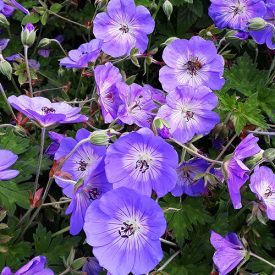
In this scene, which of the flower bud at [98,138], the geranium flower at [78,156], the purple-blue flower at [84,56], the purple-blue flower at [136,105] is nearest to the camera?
the flower bud at [98,138]

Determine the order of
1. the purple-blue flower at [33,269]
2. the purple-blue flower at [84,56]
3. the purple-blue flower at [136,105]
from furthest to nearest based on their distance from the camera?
the purple-blue flower at [84,56]
the purple-blue flower at [136,105]
the purple-blue flower at [33,269]

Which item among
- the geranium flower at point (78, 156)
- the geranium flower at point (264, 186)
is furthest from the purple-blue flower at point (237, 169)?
the geranium flower at point (78, 156)

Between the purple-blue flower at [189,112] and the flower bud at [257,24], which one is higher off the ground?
the flower bud at [257,24]

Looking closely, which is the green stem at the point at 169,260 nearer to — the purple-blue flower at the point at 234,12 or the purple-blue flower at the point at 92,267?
the purple-blue flower at the point at 92,267

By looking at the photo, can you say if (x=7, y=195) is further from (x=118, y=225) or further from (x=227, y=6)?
(x=227, y=6)

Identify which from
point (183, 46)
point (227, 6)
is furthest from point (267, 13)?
point (183, 46)

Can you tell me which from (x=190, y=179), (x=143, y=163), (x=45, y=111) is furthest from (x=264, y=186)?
(x=45, y=111)
